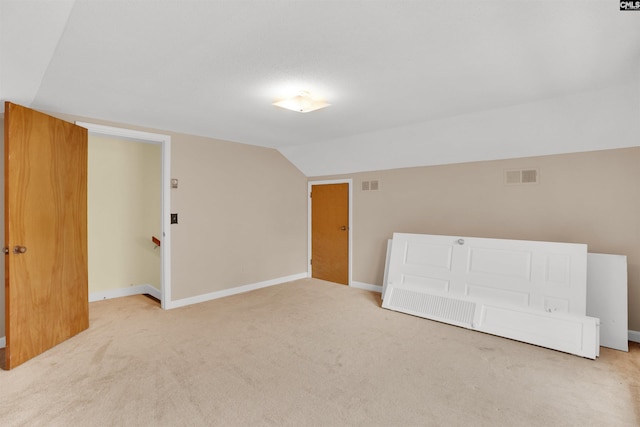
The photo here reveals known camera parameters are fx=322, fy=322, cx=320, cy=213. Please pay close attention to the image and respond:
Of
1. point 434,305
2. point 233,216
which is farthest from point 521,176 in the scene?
point 233,216

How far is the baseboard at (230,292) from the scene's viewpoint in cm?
421

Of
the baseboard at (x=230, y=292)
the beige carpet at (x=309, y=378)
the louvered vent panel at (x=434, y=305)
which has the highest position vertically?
the louvered vent panel at (x=434, y=305)

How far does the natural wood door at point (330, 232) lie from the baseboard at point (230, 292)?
0.48 m

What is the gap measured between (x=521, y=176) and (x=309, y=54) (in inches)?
114

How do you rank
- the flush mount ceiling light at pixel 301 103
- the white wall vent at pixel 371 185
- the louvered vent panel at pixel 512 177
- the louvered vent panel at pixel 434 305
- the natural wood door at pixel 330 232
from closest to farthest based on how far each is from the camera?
1. the flush mount ceiling light at pixel 301 103
2. the louvered vent panel at pixel 434 305
3. the louvered vent panel at pixel 512 177
4. the white wall vent at pixel 371 185
5. the natural wood door at pixel 330 232

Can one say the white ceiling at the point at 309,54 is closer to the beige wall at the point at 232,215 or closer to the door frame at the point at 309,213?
the beige wall at the point at 232,215

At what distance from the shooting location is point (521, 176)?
12.0 ft

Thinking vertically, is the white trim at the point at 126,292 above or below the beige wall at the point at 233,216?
below

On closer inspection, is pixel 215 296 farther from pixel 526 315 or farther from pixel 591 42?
pixel 591 42

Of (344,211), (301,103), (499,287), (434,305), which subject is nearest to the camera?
(301,103)

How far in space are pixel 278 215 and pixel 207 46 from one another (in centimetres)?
368

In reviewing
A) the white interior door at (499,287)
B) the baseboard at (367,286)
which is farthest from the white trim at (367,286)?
the white interior door at (499,287)

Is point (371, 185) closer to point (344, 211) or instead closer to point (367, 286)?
point (344, 211)

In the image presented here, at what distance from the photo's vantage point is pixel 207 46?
6.42ft
